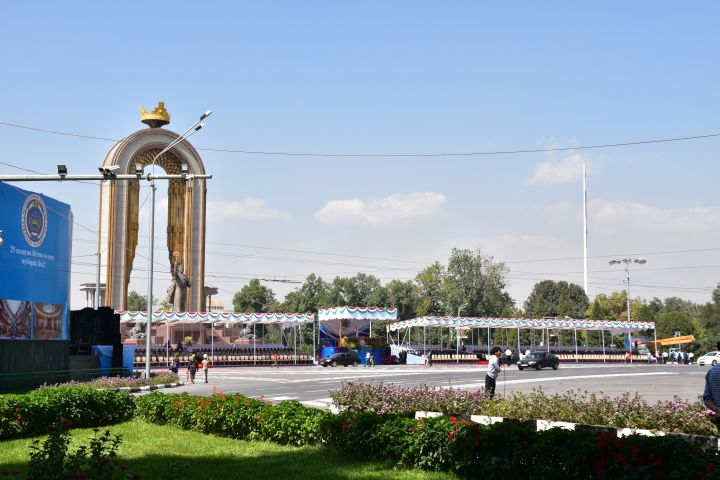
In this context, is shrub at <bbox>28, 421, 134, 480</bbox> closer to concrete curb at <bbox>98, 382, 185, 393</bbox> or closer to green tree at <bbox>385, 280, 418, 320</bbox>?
concrete curb at <bbox>98, 382, 185, 393</bbox>

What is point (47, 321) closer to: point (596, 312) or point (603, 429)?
point (603, 429)

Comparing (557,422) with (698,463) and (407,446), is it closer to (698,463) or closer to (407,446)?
(407,446)

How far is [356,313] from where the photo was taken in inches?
2377

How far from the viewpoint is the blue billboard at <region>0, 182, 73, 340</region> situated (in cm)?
2742

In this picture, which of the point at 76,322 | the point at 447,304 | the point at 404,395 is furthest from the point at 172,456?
the point at 447,304

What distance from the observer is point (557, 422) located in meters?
13.6

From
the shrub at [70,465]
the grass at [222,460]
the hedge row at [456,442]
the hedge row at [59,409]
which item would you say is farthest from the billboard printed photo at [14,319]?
the shrub at [70,465]

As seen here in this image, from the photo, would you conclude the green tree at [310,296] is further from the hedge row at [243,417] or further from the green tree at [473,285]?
the hedge row at [243,417]

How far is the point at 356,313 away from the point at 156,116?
79.1 ft

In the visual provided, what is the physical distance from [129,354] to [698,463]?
34.9m

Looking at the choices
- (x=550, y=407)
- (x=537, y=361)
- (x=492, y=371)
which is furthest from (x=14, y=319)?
(x=537, y=361)

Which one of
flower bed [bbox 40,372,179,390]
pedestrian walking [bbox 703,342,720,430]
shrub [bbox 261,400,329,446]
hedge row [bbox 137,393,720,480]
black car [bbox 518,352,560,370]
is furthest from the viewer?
black car [bbox 518,352,560,370]

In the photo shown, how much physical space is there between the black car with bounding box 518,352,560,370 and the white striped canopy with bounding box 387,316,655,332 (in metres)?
11.9

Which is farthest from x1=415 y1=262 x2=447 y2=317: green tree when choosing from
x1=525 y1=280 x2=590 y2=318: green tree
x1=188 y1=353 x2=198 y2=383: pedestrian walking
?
x1=188 y1=353 x2=198 y2=383: pedestrian walking
